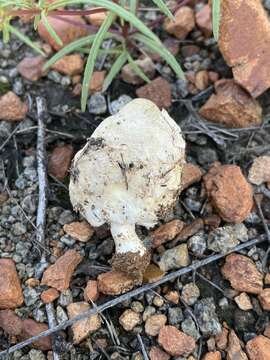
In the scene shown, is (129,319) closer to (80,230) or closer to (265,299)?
(80,230)

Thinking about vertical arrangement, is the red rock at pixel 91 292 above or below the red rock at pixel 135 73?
below

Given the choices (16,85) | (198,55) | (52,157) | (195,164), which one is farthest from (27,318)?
(198,55)

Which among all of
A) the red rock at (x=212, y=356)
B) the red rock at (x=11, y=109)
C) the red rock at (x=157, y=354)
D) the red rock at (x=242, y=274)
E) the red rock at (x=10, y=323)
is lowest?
the red rock at (x=212, y=356)

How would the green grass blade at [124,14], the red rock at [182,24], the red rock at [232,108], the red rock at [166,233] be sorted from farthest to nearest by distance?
the red rock at [182,24], the red rock at [232,108], the red rock at [166,233], the green grass blade at [124,14]

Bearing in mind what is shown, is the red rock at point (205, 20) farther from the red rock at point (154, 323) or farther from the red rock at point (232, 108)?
the red rock at point (154, 323)

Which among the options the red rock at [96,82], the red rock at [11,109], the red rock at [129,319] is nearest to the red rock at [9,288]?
the red rock at [129,319]

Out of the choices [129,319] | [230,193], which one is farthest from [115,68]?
[129,319]

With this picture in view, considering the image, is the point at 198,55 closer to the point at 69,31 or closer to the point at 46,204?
the point at 69,31
